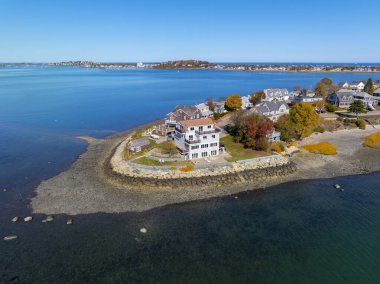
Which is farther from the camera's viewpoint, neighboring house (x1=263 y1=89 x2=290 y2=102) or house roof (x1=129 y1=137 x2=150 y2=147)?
neighboring house (x1=263 y1=89 x2=290 y2=102)

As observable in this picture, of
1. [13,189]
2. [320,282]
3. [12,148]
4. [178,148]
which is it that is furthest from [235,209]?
[12,148]

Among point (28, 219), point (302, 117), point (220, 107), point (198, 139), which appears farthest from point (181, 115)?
point (28, 219)

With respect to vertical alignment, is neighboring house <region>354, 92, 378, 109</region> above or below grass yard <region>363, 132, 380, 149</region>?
above

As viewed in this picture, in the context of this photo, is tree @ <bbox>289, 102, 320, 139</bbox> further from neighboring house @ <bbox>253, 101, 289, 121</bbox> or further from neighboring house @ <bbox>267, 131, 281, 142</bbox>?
neighboring house @ <bbox>253, 101, 289, 121</bbox>

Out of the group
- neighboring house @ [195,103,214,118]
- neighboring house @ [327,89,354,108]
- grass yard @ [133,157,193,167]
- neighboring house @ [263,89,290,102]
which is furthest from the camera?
neighboring house @ [263,89,290,102]

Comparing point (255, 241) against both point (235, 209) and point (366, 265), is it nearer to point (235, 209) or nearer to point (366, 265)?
point (235, 209)

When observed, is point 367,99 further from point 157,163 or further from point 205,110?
point 157,163

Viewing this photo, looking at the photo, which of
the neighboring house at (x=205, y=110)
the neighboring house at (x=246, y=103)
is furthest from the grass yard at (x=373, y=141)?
the neighboring house at (x=205, y=110)

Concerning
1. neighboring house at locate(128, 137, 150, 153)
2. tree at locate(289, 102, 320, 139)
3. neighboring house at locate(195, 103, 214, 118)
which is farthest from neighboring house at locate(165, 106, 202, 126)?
tree at locate(289, 102, 320, 139)
